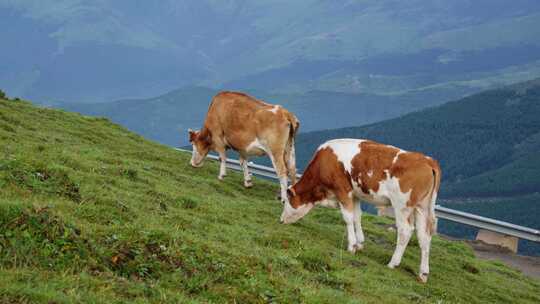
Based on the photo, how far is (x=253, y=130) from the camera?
1997 centimetres

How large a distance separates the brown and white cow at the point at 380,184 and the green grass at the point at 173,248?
0.72 metres

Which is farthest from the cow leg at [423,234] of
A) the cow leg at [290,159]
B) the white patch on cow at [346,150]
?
the cow leg at [290,159]

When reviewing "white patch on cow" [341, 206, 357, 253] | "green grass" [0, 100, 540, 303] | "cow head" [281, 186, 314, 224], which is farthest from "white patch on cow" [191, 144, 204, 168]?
"white patch on cow" [341, 206, 357, 253]

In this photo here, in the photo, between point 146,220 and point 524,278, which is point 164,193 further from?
point 524,278

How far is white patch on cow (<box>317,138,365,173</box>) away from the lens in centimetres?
1553

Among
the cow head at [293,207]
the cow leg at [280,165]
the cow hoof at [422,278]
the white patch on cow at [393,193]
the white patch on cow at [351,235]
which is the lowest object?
the cow hoof at [422,278]

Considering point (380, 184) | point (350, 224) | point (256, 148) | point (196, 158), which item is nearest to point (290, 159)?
point (256, 148)

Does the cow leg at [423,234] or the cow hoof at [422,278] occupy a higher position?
the cow leg at [423,234]

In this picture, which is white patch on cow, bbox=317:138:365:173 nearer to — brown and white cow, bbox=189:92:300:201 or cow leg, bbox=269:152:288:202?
brown and white cow, bbox=189:92:300:201

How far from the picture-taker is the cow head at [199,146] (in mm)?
22844

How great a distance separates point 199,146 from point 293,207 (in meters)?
6.85

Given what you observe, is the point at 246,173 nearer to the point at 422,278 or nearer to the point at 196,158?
the point at 196,158

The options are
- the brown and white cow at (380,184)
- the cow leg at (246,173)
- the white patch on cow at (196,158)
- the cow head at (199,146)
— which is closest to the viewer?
the brown and white cow at (380,184)

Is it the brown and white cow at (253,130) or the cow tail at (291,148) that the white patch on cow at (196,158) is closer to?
the brown and white cow at (253,130)
